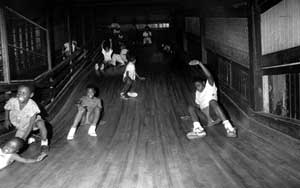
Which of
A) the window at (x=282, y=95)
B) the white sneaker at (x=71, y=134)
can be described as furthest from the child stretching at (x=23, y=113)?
the window at (x=282, y=95)

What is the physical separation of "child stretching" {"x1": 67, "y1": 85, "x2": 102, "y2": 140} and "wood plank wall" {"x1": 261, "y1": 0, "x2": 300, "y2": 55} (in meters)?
3.28

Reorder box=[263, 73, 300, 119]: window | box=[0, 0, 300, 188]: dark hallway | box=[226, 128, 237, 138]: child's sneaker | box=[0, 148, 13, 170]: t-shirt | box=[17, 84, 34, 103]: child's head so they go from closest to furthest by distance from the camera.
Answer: box=[0, 0, 300, 188]: dark hallway < box=[0, 148, 13, 170]: t-shirt < box=[263, 73, 300, 119]: window < box=[17, 84, 34, 103]: child's head < box=[226, 128, 237, 138]: child's sneaker

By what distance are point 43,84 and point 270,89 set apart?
16.2ft

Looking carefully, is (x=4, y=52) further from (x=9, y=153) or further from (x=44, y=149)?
(x=9, y=153)

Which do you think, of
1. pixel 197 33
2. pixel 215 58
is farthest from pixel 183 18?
pixel 215 58

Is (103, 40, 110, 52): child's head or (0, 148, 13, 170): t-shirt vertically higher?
(103, 40, 110, 52): child's head

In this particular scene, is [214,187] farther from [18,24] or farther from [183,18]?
[183,18]

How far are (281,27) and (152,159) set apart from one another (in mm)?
3124

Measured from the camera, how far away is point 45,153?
233 inches

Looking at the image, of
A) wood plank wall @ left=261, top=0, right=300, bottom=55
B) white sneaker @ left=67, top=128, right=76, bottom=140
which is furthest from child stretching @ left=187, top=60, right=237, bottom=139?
white sneaker @ left=67, top=128, right=76, bottom=140

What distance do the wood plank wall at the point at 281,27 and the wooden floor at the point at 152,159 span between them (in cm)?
161

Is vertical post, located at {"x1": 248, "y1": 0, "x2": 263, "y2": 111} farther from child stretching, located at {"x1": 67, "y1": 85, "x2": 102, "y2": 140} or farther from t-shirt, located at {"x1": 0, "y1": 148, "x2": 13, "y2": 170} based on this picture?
t-shirt, located at {"x1": 0, "y1": 148, "x2": 13, "y2": 170}

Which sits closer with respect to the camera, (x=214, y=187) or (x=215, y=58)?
(x=214, y=187)

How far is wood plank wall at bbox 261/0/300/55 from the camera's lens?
586cm
